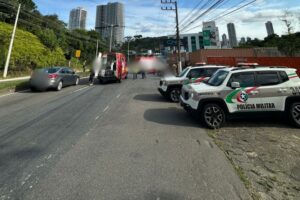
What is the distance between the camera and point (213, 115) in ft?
22.4

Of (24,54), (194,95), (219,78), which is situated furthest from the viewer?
(24,54)

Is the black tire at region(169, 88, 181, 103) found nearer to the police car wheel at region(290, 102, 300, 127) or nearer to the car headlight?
the car headlight

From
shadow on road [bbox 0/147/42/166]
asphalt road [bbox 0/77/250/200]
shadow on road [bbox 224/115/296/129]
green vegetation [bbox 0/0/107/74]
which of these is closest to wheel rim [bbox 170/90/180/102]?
asphalt road [bbox 0/77/250/200]

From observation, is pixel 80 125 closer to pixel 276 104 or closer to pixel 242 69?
pixel 242 69

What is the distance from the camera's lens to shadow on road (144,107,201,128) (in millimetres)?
7367

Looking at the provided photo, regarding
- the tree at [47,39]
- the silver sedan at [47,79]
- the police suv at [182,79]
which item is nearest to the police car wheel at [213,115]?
the police suv at [182,79]

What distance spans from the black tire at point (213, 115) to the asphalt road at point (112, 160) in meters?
0.37

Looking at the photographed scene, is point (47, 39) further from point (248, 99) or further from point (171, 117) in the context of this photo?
point (248, 99)

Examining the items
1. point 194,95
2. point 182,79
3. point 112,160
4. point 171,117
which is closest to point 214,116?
point 194,95

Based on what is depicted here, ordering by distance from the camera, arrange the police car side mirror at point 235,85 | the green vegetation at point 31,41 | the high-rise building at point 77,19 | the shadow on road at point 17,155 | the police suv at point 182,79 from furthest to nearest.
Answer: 1. the high-rise building at point 77,19
2. the green vegetation at point 31,41
3. the police suv at point 182,79
4. the police car side mirror at point 235,85
5. the shadow on road at point 17,155

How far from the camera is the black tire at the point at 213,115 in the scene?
6.81m

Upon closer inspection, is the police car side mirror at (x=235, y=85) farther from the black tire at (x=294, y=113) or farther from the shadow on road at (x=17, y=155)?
the shadow on road at (x=17, y=155)

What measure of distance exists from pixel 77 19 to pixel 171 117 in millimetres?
84162

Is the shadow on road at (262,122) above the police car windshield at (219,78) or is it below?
below
